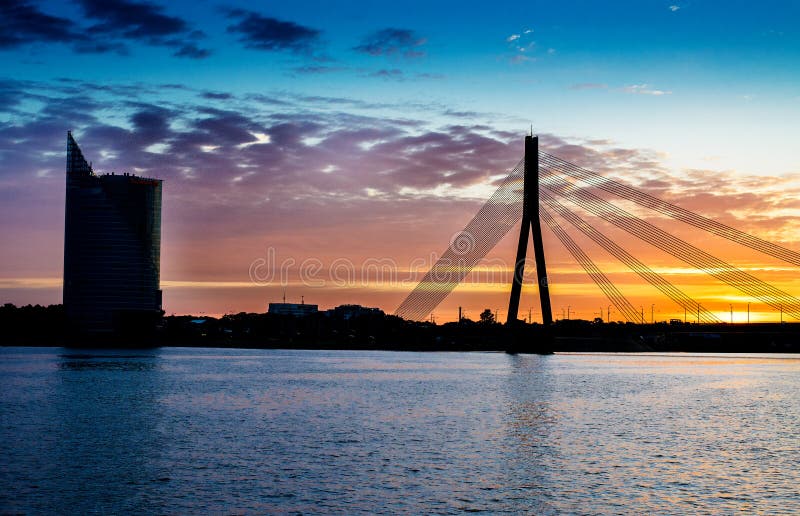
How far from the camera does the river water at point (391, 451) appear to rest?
78.3 feet

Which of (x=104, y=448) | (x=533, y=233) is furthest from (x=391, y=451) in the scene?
(x=533, y=233)

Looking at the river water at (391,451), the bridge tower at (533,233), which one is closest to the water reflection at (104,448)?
the river water at (391,451)

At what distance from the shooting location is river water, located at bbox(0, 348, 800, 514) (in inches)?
940

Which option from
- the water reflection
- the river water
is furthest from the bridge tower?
the water reflection

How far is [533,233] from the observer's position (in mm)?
89000

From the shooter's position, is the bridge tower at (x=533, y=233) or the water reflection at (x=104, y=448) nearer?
the water reflection at (x=104, y=448)

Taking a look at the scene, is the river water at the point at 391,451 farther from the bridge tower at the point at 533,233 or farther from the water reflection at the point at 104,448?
the bridge tower at the point at 533,233

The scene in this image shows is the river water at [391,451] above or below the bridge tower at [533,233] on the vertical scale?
below

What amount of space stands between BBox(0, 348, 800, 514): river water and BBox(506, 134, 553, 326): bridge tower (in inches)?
1058

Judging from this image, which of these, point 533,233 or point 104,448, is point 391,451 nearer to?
point 104,448

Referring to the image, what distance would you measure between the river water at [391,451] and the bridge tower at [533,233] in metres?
26.9

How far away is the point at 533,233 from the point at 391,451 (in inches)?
2327

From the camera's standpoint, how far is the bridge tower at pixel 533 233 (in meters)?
87.9

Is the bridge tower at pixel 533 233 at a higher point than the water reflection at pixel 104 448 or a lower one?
higher
